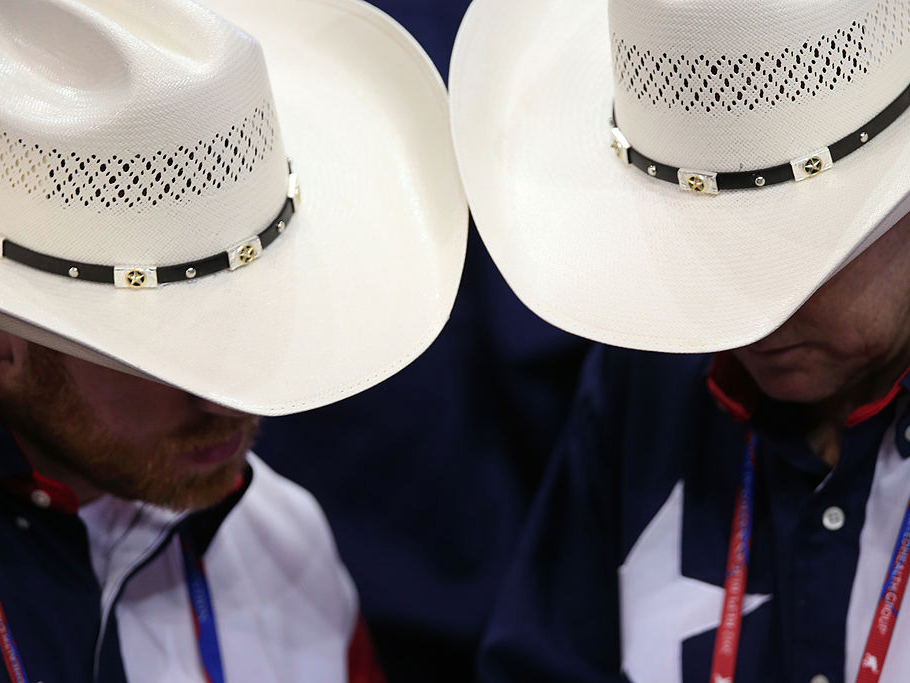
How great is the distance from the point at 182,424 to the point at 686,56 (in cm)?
80

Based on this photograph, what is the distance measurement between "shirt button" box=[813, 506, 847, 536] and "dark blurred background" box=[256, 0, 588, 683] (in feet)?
2.87

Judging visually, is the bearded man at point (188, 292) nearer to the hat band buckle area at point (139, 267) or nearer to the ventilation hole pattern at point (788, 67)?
the hat band buckle area at point (139, 267)

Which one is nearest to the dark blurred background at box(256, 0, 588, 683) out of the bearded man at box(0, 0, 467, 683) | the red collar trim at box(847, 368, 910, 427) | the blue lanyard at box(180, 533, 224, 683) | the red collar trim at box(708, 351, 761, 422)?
the bearded man at box(0, 0, 467, 683)

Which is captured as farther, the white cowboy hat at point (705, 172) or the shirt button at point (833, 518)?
the shirt button at point (833, 518)

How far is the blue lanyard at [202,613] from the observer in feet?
5.48

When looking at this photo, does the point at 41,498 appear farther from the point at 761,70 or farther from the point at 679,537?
the point at 761,70

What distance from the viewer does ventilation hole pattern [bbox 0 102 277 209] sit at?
122cm

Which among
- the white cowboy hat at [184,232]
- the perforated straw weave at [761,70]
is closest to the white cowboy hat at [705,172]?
the perforated straw weave at [761,70]

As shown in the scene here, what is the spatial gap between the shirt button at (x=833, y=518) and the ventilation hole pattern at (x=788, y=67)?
0.57 meters

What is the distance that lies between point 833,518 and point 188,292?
0.86m

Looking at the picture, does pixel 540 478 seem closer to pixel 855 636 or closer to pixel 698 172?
pixel 855 636

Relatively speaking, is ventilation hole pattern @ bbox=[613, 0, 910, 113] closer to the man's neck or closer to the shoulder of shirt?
the man's neck

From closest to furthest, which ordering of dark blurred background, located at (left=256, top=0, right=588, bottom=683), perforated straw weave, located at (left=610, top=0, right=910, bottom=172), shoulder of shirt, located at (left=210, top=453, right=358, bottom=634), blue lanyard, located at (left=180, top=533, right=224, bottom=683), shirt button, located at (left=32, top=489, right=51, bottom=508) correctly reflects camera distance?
perforated straw weave, located at (left=610, top=0, right=910, bottom=172), shirt button, located at (left=32, top=489, right=51, bottom=508), blue lanyard, located at (left=180, top=533, right=224, bottom=683), shoulder of shirt, located at (left=210, top=453, right=358, bottom=634), dark blurred background, located at (left=256, top=0, right=588, bottom=683)

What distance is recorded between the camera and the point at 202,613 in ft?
5.59
